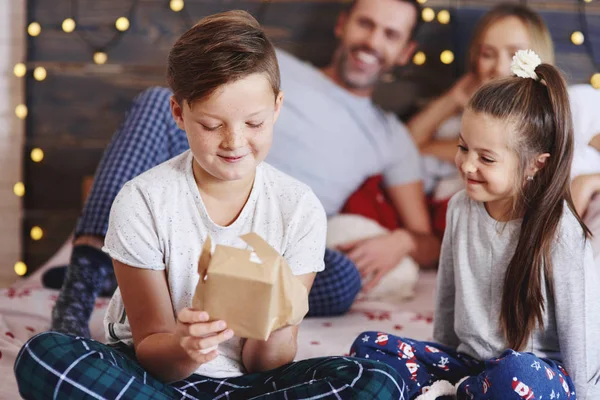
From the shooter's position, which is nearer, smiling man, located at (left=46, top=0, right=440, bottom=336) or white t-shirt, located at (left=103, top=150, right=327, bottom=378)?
white t-shirt, located at (left=103, top=150, right=327, bottom=378)

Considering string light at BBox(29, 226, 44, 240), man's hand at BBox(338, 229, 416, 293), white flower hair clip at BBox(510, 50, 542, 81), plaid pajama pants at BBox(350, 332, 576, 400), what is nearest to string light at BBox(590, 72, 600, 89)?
man's hand at BBox(338, 229, 416, 293)

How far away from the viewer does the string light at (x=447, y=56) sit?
7.56ft

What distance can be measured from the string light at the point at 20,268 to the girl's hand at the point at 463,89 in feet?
4.72

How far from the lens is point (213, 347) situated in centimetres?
100

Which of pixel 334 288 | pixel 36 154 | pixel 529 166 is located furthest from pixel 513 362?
pixel 36 154

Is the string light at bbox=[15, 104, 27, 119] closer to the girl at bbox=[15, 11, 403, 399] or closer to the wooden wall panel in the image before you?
the wooden wall panel

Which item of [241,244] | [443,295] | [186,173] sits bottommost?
[443,295]

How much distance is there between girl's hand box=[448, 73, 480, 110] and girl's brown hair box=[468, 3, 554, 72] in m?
0.08

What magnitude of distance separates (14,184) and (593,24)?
186 centimetres

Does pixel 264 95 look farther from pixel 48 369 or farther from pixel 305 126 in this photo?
pixel 305 126

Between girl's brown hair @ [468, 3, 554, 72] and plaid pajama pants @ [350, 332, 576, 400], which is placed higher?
girl's brown hair @ [468, 3, 554, 72]

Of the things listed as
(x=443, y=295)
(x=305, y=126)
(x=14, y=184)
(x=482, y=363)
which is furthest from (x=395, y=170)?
(x=14, y=184)

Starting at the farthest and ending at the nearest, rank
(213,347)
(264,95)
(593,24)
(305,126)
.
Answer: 1. (593,24)
2. (305,126)
3. (264,95)
4. (213,347)

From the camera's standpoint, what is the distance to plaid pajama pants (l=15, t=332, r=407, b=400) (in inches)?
39.9
